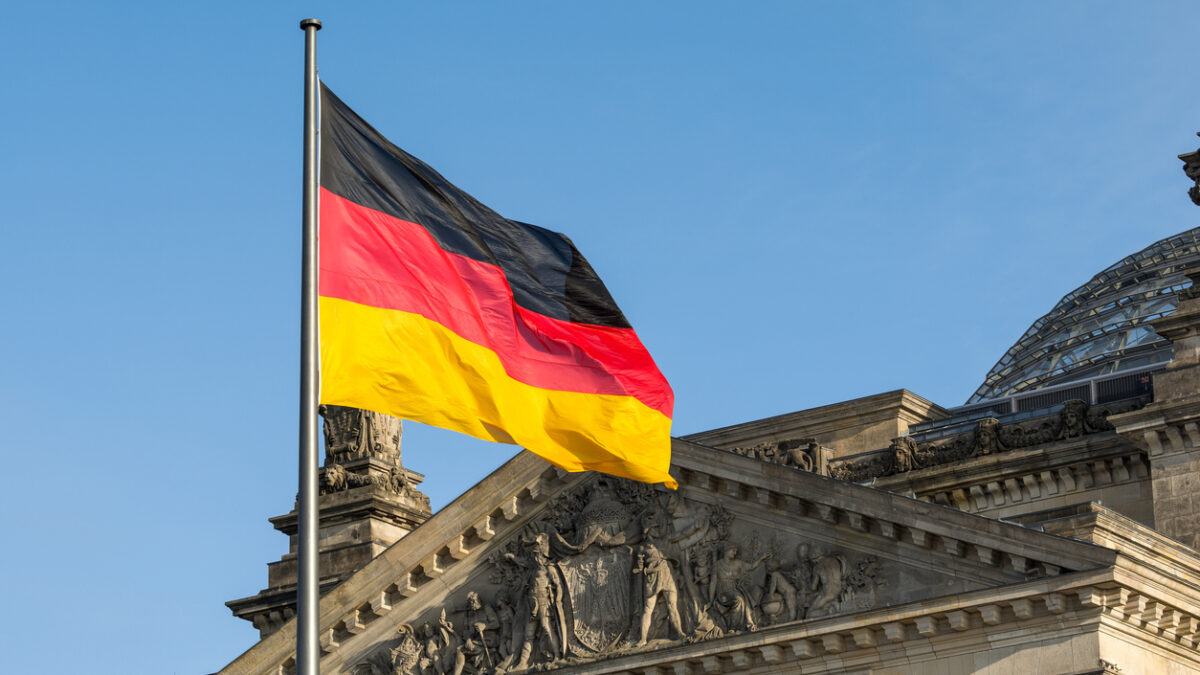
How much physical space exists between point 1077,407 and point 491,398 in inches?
1004

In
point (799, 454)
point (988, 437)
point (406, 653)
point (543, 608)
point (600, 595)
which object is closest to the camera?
point (600, 595)

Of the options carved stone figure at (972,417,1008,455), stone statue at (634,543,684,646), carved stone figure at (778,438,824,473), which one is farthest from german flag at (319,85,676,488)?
carved stone figure at (972,417,1008,455)

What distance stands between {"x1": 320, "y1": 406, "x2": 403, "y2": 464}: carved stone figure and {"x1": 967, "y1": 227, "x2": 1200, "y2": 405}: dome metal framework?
2135 centimetres

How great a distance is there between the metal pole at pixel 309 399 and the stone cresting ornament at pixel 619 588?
64.6 feet

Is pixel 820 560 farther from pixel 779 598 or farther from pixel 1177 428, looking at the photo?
pixel 1177 428

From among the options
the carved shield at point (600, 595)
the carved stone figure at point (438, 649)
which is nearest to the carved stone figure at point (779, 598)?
the carved shield at point (600, 595)

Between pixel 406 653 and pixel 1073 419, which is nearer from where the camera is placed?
pixel 406 653

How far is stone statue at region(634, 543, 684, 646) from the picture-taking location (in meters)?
39.9

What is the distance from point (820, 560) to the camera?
38531mm

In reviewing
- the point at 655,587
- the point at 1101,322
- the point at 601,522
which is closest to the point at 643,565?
the point at 655,587

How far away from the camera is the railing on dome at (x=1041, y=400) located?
4819 centimetres

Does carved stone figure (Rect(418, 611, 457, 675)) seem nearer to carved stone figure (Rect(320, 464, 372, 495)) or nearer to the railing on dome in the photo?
carved stone figure (Rect(320, 464, 372, 495))

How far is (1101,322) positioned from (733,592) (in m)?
30.5

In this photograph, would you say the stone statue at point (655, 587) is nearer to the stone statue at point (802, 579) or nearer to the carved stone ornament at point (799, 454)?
the stone statue at point (802, 579)
